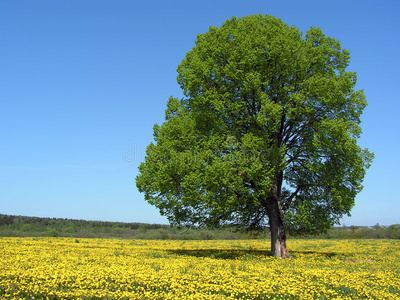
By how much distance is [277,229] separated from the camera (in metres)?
25.3

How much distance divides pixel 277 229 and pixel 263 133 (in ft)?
23.8

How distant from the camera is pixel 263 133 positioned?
23.7 metres

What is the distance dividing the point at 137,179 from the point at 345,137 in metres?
14.6

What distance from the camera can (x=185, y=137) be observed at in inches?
941

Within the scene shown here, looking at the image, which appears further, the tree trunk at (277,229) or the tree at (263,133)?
the tree trunk at (277,229)

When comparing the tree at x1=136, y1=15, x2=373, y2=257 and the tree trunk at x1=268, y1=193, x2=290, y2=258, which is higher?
the tree at x1=136, y1=15, x2=373, y2=257

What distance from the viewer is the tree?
74.5 feet

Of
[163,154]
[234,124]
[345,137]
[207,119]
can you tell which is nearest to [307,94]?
[345,137]

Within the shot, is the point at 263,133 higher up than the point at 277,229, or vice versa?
the point at 263,133

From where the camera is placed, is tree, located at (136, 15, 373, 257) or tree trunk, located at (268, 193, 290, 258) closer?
tree, located at (136, 15, 373, 257)

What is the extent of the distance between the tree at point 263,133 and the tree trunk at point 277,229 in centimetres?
7

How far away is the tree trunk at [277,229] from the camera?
82.2 feet

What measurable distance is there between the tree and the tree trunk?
0.24 ft

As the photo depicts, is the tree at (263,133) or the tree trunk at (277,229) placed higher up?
the tree at (263,133)
